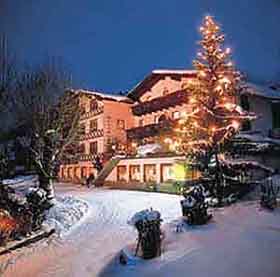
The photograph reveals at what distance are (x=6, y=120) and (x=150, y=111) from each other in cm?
1371

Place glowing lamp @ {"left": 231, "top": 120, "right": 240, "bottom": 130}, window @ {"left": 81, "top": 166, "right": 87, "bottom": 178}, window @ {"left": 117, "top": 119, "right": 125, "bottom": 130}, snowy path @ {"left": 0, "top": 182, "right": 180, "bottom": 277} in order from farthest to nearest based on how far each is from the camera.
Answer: window @ {"left": 81, "top": 166, "right": 87, "bottom": 178}
window @ {"left": 117, "top": 119, "right": 125, "bottom": 130}
glowing lamp @ {"left": 231, "top": 120, "right": 240, "bottom": 130}
snowy path @ {"left": 0, "top": 182, "right": 180, "bottom": 277}

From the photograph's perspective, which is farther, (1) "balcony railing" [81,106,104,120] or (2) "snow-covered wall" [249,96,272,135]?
(1) "balcony railing" [81,106,104,120]

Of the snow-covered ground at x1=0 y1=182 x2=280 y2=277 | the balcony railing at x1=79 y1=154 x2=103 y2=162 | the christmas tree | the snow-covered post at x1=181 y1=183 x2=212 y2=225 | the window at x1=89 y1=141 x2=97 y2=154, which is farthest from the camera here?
the window at x1=89 y1=141 x2=97 y2=154

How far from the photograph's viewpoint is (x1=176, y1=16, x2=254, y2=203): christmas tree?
14773mm

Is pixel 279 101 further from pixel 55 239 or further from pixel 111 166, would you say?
pixel 55 239

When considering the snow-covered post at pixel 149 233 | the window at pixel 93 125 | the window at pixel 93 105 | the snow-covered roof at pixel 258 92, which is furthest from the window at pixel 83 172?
the snow-covered post at pixel 149 233

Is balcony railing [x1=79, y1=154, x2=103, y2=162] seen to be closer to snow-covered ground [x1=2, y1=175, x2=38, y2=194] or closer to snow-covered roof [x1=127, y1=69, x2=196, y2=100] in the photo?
snow-covered ground [x1=2, y1=175, x2=38, y2=194]

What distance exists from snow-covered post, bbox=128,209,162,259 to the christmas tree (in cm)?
682

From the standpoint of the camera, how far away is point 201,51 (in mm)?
15734

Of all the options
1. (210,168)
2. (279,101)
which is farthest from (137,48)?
(210,168)

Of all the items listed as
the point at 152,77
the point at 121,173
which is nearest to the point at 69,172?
the point at 121,173

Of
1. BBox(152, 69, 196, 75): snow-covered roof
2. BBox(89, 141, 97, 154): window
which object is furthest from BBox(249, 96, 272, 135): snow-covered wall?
BBox(89, 141, 97, 154): window

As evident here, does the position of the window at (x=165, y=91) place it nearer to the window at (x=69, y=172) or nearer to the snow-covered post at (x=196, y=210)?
the window at (x=69, y=172)

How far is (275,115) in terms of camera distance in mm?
23656
